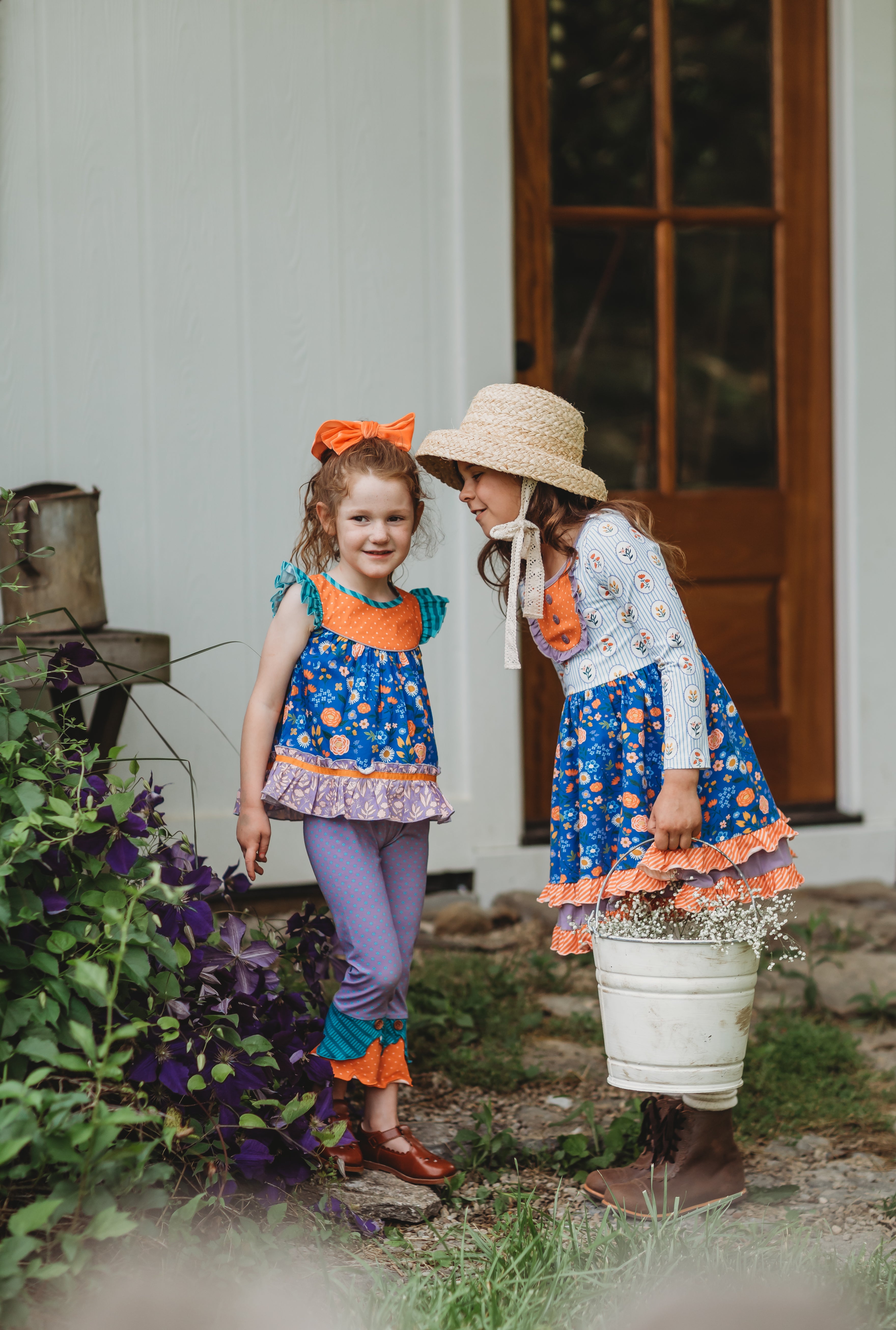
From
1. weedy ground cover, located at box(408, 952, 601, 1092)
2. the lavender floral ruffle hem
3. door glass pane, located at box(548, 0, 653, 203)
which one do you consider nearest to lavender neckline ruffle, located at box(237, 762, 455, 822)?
the lavender floral ruffle hem

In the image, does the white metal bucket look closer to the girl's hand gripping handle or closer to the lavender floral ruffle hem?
the girl's hand gripping handle

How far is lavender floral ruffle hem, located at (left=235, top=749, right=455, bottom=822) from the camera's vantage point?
203cm

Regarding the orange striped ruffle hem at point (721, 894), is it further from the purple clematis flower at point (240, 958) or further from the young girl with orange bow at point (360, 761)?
the purple clematis flower at point (240, 958)

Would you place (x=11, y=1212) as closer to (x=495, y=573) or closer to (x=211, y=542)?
(x=495, y=573)

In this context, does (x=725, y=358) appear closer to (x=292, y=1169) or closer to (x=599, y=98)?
(x=599, y=98)

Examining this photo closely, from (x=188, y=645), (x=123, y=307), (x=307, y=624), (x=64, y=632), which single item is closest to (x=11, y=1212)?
(x=307, y=624)

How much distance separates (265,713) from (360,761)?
7.0 inches

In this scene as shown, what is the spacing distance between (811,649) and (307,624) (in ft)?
7.50

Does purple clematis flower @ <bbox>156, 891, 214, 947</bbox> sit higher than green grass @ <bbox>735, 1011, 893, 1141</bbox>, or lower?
higher

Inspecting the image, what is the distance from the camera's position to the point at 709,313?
12.7 ft

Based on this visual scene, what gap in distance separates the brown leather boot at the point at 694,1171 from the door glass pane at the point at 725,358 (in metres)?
2.30

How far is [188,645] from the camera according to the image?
3.37 metres

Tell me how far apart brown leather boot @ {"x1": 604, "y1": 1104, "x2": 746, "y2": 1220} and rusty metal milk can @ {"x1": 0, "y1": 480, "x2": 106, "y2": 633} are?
159 cm

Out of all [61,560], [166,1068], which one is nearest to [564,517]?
[166,1068]
